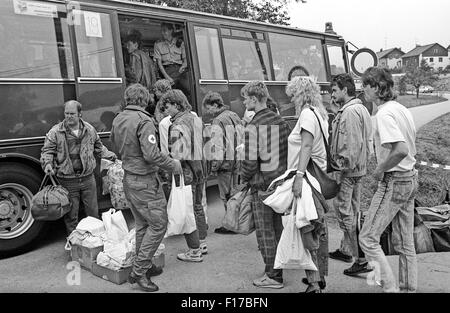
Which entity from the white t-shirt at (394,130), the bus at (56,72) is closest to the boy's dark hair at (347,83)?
the white t-shirt at (394,130)

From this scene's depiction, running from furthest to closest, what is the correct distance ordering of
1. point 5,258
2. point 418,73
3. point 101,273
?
point 418,73
point 5,258
point 101,273

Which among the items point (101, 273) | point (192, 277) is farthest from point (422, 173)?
point (101, 273)

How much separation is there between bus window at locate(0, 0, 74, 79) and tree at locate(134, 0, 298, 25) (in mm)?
7317

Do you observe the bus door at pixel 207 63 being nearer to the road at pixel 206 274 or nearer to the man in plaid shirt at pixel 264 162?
the road at pixel 206 274

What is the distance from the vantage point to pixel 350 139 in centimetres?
401

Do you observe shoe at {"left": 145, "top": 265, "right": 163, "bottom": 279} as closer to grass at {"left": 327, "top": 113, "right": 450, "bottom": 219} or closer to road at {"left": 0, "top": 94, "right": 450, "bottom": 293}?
road at {"left": 0, "top": 94, "right": 450, "bottom": 293}

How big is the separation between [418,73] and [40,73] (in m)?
39.5

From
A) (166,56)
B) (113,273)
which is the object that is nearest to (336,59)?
(166,56)

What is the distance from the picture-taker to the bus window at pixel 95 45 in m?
5.24

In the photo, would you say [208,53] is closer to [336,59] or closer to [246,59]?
[246,59]

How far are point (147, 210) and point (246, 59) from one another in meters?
4.49

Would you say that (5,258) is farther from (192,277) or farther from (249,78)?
(249,78)

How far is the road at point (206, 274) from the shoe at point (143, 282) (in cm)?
7
